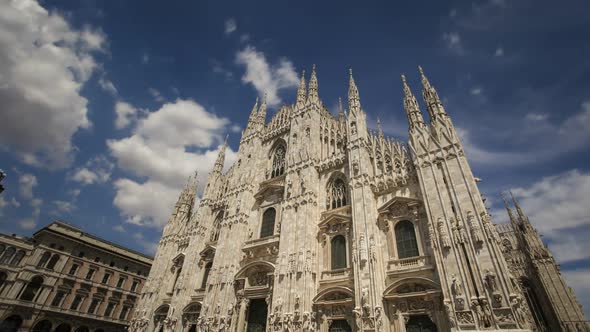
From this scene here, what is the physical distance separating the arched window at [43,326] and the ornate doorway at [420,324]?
41.5m

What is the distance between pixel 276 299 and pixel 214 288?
22.5 feet

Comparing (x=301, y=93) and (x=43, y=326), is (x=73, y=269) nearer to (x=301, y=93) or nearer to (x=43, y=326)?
(x=43, y=326)

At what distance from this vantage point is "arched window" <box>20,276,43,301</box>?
33181 mm

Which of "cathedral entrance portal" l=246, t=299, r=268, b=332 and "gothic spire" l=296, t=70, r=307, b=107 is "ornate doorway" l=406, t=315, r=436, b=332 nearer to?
"cathedral entrance portal" l=246, t=299, r=268, b=332

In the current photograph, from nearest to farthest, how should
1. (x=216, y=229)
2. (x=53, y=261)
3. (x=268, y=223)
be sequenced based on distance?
(x=268, y=223) → (x=216, y=229) → (x=53, y=261)

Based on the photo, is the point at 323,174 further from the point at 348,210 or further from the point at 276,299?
the point at 276,299

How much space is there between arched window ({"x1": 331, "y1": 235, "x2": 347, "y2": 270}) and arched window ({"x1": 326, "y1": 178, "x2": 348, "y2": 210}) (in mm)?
3032

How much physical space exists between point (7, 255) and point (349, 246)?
40364 mm

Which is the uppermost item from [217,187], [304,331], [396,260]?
[217,187]

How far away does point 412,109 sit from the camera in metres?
21.8

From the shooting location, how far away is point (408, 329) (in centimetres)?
1523

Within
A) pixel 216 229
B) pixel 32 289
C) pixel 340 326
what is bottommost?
pixel 340 326

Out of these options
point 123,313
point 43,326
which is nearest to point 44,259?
point 43,326

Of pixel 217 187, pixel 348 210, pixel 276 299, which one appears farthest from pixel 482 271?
pixel 217 187
